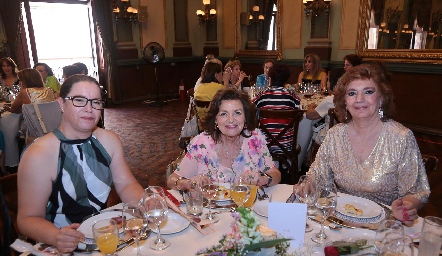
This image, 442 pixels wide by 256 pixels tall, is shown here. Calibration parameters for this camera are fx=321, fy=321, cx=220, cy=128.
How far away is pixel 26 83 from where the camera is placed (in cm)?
421

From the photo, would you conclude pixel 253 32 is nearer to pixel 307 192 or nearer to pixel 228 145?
pixel 228 145

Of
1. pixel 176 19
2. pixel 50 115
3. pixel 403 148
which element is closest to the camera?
pixel 403 148

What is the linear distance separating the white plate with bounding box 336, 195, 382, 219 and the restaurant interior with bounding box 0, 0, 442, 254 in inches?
84.6

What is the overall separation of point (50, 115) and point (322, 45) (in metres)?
5.85

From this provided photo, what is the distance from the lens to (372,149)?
6.43ft

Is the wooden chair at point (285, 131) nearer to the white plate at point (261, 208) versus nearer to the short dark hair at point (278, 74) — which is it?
the short dark hair at point (278, 74)

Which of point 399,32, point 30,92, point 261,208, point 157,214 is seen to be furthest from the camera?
point 399,32

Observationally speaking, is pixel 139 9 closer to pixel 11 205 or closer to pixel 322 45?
pixel 322 45

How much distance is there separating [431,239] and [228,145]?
1.34 m

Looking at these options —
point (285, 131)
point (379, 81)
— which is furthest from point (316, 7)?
point (379, 81)

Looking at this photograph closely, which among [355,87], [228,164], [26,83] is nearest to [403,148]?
[355,87]

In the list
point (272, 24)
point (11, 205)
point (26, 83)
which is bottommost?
point (11, 205)

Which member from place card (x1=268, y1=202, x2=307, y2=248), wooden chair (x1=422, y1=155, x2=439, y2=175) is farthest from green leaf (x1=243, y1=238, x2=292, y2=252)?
wooden chair (x1=422, y1=155, x2=439, y2=175)

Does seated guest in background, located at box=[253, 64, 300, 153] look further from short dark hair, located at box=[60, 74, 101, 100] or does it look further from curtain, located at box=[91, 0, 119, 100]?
curtain, located at box=[91, 0, 119, 100]
